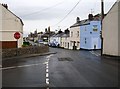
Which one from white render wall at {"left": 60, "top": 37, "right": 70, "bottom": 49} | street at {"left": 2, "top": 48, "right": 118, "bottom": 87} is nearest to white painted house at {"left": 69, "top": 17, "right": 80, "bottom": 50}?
white render wall at {"left": 60, "top": 37, "right": 70, "bottom": 49}

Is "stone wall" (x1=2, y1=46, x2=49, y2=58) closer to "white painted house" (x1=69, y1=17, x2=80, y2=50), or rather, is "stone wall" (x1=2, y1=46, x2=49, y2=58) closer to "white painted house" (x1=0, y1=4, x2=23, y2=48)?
"white painted house" (x1=0, y1=4, x2=23, y2=48)

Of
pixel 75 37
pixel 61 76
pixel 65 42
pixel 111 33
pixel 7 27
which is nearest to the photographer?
pixel 61 76

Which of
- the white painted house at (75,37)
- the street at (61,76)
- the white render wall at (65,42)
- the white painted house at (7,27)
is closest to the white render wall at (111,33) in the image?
the white painted house at (7,27)

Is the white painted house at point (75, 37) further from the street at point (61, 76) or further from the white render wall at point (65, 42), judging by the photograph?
the street at point (61, 76)

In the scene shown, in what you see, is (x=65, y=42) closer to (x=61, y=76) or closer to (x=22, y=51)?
(x=22, y=51)

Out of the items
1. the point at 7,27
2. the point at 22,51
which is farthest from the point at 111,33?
the point at 7,27

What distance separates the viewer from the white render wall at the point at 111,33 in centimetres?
3369

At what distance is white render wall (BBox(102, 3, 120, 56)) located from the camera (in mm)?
33688

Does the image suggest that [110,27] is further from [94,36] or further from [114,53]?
[94,36]

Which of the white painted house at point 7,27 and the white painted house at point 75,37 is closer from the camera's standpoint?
the white painted house at point 7,27

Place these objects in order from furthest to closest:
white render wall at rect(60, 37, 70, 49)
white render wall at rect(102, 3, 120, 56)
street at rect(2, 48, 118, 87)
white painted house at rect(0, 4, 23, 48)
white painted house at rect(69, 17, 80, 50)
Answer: white render wall at rect(60, 37, 70, 49), white painted house at rect(69, 17, 80, 50), white painted house at rect(0, 4, 23, 48), white render wall at rect(102, 3, 120, 56), street at rect(2, 48, 118, 87)

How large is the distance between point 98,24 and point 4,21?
95.5ft

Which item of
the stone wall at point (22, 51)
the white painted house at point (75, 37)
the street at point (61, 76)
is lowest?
the street at point (61, 76)

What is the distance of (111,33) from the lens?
116ft
